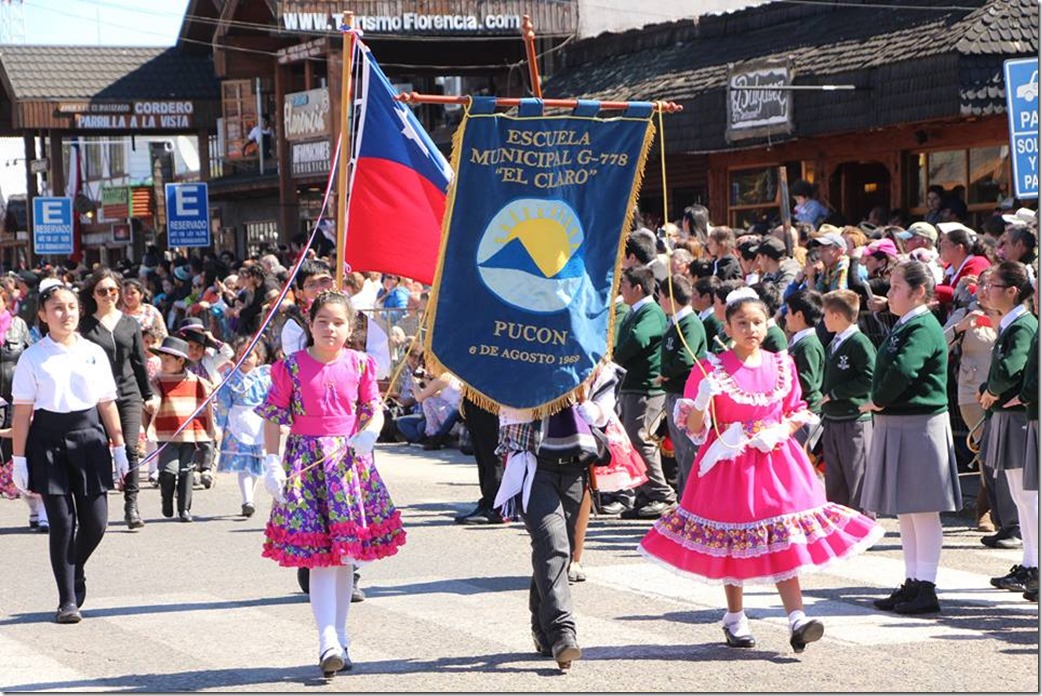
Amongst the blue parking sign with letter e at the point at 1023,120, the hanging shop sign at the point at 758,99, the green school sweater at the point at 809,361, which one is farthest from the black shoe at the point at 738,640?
the hanging shop sign at the point at 758,99

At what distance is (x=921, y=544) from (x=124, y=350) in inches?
251

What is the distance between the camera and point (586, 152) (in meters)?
7.77

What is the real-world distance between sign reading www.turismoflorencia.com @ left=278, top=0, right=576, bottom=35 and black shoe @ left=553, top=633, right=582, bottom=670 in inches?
718

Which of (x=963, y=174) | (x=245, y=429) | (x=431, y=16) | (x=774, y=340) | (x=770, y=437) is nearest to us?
(x=770, y=437)

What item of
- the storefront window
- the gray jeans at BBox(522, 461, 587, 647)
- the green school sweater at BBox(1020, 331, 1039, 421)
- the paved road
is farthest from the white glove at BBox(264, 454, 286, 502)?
the storefront window

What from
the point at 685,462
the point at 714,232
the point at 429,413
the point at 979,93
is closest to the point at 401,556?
the point at 685,462

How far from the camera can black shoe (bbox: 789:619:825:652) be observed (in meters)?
7.20

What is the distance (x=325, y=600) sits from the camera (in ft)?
23.9

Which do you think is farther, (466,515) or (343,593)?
(466,515)

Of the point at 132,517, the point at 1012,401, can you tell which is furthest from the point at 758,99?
the point at 1012,401

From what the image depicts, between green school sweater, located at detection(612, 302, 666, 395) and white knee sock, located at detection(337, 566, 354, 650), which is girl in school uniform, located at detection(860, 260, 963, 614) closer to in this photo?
white knee sock, located at detection(337, 566, 354, 650)

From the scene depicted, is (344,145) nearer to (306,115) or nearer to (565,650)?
(565,650)

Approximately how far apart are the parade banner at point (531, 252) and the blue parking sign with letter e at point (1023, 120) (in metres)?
4.59

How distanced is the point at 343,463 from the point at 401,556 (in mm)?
3197
